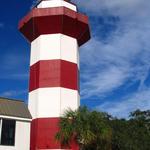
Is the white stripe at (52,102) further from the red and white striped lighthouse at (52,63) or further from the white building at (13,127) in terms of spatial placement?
the white building at (13,127)

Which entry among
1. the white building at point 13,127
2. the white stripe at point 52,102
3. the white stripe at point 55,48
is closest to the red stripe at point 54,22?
the white stripe at point 55,48

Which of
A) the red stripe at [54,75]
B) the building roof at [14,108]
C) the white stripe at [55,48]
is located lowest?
the building roof at [14,108]

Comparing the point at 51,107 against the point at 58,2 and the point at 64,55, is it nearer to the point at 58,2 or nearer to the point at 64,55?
the point at 64,55

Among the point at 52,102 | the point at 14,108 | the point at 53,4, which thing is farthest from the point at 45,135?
the point at 53,4

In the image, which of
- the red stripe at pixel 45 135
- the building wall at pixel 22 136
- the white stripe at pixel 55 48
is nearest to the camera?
the red stripe at pixel 45 135

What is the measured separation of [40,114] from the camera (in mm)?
33156

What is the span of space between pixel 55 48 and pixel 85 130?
912cm

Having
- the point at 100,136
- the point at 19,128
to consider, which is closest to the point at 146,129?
the point at 100,136

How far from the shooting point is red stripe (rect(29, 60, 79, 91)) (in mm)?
34062

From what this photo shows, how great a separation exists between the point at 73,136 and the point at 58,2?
1382 cm

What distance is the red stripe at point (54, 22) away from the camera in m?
34.7

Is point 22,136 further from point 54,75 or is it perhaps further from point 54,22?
point 54,22

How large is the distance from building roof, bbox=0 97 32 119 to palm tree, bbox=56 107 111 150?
162 inches

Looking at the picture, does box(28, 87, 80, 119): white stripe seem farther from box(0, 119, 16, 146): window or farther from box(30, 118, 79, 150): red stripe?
box(0, 119, 16, 146): window
